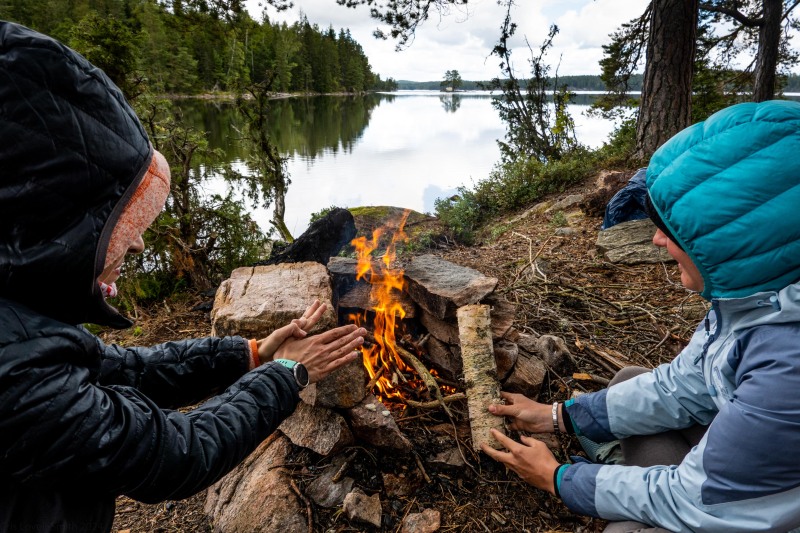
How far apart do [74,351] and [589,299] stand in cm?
393

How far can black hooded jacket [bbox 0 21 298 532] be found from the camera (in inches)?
36.7

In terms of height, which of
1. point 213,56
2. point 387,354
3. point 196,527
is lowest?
point 196,527

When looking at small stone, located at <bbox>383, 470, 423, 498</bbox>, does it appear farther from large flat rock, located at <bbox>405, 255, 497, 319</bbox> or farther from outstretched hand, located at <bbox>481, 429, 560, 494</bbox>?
large flat rock, located at <bbox>405, 255, 497, 319</bbox>

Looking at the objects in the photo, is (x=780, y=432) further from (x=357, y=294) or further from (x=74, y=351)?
(x=357, y=294)

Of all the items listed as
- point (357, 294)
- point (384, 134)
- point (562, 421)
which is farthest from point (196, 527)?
point (384, 134)

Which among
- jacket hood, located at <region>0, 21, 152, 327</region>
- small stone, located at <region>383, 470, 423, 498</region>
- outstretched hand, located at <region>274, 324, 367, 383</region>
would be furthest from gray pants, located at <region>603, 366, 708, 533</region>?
jacket hood, located at <region>0, 21, 152, 327</region>

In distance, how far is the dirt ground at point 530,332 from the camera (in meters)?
2.10

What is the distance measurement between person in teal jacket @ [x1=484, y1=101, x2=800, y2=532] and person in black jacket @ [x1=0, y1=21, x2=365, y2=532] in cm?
147

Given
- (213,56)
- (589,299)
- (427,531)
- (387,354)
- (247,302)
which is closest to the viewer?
(427,531)

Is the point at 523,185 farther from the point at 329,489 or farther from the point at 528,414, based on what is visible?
the point at 329,489

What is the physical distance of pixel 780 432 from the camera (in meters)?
1.12

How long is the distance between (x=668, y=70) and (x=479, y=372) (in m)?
6.89

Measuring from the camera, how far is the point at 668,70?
21.7 feet

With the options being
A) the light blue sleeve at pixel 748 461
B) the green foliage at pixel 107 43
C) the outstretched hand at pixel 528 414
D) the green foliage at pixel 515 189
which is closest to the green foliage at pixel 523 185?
the green foliage at pixel 515 189
